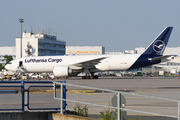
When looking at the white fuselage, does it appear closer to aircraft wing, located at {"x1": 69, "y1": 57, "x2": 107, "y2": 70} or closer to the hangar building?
aircraft wing, located at {"x1": 69, "y1": 57, "x2": 107, "y2": 70}

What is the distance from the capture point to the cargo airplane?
Result: 136 feet

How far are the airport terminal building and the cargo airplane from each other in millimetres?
62671

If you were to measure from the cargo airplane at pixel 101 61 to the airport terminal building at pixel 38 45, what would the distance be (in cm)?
6267

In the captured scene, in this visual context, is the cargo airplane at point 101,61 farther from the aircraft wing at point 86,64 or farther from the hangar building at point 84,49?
the hangar building at point 84,49

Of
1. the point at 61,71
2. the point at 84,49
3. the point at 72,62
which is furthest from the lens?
the point at 84,49

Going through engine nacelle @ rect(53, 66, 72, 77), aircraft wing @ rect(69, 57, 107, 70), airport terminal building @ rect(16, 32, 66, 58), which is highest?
airport terminal building @ rect(16, 32, 66, 58)

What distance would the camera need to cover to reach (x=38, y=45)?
111000 millimetres

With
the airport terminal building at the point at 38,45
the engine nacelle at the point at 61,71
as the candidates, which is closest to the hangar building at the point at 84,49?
the airport terminal building at the point at 38,45

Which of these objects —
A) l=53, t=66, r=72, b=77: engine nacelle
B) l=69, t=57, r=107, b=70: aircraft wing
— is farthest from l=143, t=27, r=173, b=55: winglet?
l=53, t=66, r=72, b=77: engine nacelle

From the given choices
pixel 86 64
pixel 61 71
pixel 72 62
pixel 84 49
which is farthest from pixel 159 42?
pixel 84 49

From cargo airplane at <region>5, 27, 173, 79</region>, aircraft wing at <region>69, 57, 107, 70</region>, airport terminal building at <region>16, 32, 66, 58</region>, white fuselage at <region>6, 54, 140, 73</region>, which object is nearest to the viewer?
aircraft wing at <region>69, 57, 107, 70</region>

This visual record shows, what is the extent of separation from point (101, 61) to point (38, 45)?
71700 millimetres

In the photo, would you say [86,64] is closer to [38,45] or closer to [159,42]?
[159,42]

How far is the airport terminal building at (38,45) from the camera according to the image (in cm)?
11062
